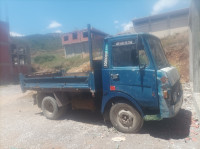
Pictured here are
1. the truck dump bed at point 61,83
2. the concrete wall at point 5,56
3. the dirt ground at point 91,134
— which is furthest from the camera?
the concrete wall at point 5,56

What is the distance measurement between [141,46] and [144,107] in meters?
1.42

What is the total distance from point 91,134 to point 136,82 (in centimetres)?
→ 184

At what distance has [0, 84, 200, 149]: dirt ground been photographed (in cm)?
392

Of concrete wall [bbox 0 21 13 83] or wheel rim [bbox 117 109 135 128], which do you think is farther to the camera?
concrete wall [bbox 0 21 13 83]

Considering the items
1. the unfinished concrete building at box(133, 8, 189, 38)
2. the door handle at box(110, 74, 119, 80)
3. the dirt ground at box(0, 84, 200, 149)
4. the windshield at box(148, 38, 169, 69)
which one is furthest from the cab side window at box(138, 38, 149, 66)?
the unfinished concrete building at box(133, 8, 189, 38)

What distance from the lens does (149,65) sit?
12.9 feet

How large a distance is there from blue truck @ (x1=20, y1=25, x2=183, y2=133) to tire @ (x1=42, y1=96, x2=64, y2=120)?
0.96 metres

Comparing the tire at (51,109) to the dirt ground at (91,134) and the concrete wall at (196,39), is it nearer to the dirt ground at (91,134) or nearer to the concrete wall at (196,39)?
the dirt ground at (91,134)

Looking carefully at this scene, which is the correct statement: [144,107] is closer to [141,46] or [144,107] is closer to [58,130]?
[141,46]

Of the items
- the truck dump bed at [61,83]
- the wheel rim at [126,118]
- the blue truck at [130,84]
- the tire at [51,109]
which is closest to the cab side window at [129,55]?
the blue truck at [130,84]

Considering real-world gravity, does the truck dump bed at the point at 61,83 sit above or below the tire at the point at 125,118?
above

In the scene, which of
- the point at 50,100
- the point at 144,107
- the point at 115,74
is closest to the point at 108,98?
the point at 115,74

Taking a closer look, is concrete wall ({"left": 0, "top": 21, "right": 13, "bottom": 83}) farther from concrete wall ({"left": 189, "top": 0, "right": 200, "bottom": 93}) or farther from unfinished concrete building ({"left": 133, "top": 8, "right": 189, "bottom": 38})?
concrete wall ({"left": 189, "top": 0, "right": 200, "bottom": 93})

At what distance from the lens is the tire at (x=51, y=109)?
587cm
